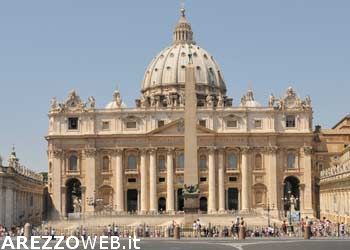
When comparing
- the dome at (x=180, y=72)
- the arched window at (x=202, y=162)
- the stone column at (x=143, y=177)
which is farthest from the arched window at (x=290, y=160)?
the dome at (x=180, y=72)

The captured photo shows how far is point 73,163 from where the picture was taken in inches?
4813

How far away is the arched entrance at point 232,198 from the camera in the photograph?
399 feet

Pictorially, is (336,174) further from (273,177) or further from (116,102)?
(116,102)

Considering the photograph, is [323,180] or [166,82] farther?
[166,82]

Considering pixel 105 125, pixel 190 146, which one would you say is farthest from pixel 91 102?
pixel 190 146

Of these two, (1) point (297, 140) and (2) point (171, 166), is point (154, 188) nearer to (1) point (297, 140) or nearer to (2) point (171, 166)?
(2) point (171, 166)

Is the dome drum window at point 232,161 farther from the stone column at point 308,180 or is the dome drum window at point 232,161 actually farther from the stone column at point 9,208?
the stone column at point 9,208

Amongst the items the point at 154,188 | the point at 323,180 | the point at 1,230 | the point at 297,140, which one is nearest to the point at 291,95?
the point at 297,140

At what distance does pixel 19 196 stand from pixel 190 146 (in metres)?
33.0

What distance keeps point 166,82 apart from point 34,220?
50.6 metres

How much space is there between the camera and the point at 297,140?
121 m

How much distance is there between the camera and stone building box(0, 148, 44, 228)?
84.8 meters

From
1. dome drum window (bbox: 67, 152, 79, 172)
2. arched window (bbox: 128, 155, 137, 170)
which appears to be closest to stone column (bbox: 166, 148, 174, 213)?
arched window (bbox: 128, 155, 137, 170)

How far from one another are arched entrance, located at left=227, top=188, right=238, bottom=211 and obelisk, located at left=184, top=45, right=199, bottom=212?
52.6m
